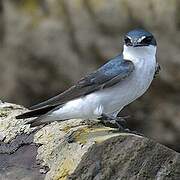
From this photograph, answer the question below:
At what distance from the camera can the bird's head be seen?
18.5ft

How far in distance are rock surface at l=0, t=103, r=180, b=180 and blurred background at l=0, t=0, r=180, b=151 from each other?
4367mm

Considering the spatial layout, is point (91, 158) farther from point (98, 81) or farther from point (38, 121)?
point (98, 81)

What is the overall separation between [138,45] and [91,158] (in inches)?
54.8

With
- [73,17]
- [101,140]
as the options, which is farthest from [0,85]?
[101,140]

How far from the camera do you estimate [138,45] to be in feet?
18.5

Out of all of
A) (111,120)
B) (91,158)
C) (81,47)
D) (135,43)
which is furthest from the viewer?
(81,47)

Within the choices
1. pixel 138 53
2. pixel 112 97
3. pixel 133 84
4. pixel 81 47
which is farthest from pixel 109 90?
pixel 81 47

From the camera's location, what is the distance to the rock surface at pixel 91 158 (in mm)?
4492

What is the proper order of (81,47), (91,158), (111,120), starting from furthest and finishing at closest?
(81,47)
(111,120)
(91,158)

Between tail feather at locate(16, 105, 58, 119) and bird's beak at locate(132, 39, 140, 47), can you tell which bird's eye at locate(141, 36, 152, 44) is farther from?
tail feather at locate(16, 105, 58, 119)

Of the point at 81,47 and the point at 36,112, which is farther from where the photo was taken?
the point at 81,47

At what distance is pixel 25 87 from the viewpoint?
978 centimetres

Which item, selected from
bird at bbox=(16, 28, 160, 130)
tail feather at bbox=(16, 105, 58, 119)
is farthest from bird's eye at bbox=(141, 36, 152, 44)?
tail feather at bbox=(16, 105, 58, 119)

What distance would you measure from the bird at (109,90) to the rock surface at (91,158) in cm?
47
